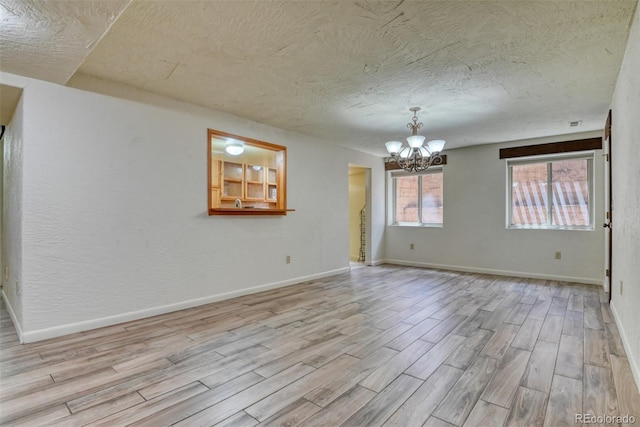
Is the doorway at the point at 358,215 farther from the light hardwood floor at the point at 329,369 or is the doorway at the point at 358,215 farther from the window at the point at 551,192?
the light hardwood floor at the point at 329,369

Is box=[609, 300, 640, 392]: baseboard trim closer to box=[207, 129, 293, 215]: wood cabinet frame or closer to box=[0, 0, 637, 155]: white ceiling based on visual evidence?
box=[0, 0, 637, 155]: white ceiling

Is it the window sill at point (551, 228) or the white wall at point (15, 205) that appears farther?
the window sill at point (551, 228)

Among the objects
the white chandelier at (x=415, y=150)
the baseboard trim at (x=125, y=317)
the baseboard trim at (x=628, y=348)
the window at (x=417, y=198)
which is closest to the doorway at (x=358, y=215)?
the window at (x=417, y=198)

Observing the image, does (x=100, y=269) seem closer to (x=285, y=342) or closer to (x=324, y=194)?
(x=285, y=342)

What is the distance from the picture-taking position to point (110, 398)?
1835 mm

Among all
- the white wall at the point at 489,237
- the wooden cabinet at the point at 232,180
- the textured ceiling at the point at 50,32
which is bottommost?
the white wall at the point at 489,237

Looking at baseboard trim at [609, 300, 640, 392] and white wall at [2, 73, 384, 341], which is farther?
white wall at [2, 73, 384, 341]

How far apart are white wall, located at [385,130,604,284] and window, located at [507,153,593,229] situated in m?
0.18

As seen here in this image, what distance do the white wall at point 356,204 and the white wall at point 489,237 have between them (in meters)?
1.14

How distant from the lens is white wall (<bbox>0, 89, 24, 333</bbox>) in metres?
2.71

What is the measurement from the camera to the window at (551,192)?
500 centimetres

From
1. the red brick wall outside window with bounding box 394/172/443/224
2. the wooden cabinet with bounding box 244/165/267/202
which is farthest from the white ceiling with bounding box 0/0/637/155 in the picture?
the red brick wall outside window with bounding box 394/172/443/224

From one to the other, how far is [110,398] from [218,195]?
134 inches

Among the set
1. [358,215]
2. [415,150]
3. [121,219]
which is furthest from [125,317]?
[358,215]
